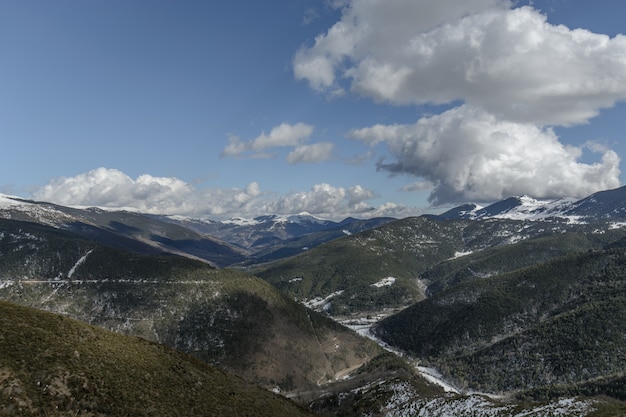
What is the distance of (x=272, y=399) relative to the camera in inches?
4483

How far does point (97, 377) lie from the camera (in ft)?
243

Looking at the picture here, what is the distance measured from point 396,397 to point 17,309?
507 ft

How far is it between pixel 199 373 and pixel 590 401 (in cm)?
10096

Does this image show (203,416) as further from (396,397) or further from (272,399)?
(396,397)

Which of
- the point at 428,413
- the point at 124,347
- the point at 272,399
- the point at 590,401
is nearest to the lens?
the point at 124,347

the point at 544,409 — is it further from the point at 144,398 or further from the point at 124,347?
the point at 124,347

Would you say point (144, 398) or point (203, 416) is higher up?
point (144, 398)

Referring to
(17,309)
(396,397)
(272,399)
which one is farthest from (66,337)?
(396,397)

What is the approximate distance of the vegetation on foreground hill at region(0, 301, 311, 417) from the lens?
209 ft

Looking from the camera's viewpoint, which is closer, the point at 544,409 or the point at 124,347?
the point at 124,347

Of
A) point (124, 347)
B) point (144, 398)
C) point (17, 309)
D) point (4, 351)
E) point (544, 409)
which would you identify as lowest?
→ point (544, 409)

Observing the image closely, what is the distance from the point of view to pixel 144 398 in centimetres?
7694

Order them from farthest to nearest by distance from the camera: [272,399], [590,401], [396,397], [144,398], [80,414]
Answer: [396,397] < [272,399] < [590,401] < [144,398] < [80,414]

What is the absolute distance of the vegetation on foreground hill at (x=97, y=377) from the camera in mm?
63594
